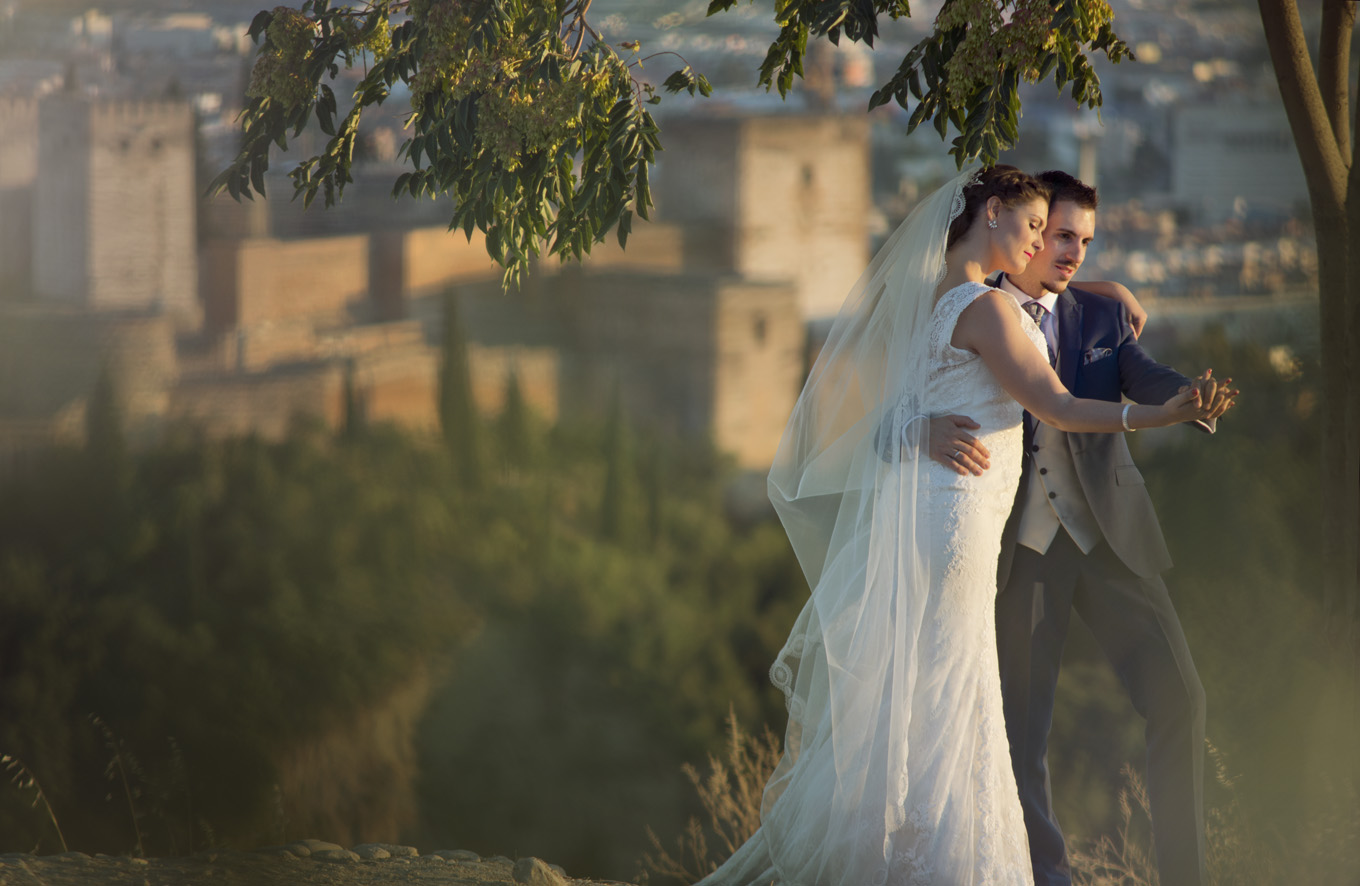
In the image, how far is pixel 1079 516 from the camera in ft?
7.74

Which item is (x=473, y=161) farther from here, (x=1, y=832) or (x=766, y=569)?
(x=766, y=569)

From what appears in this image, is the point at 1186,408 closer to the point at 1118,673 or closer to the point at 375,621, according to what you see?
the point at 1118,673

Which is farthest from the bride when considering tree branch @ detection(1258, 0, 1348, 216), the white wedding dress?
tree branch @ detection(1258, 0, 1348, 216)

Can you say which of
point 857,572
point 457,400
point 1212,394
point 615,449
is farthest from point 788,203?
point 1212,394

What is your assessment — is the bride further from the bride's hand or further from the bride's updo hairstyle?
the bride's hand

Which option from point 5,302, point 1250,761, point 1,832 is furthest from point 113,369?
point 1250,761

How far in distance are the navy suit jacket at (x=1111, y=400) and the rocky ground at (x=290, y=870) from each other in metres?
1.43

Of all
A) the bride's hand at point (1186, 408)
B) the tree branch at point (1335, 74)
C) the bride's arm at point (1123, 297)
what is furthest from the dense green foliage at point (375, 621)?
the tree branch at point (1335, 74)

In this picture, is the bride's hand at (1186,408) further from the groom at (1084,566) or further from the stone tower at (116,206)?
the stone tower at (116,206)

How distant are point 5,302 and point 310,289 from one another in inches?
67.9

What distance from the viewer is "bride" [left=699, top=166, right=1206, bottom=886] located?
7.16 ft

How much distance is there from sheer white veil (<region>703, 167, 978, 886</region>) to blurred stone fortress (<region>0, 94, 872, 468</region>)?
2531 mm

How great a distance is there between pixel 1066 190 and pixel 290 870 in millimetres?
2413

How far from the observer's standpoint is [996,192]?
2.19m
